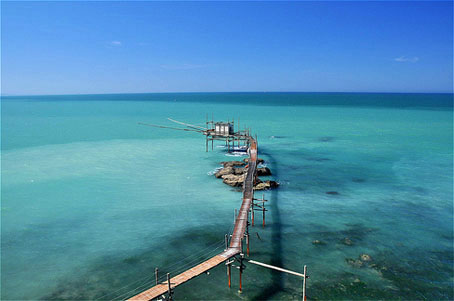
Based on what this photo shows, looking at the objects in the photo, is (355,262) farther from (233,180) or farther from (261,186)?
(233,180)

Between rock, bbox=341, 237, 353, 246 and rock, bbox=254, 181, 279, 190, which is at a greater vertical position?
rock, bbox=254, 181, 279, 190

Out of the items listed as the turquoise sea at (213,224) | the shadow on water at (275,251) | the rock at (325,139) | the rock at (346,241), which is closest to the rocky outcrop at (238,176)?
the turquoise sea at (213,224)

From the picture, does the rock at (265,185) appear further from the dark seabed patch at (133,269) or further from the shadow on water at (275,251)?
the dark seabed patch at (133,269)

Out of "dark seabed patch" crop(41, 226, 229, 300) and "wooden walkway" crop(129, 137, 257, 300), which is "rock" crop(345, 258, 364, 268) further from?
"dark seabed patch" crop(41, 226, 229, 300)

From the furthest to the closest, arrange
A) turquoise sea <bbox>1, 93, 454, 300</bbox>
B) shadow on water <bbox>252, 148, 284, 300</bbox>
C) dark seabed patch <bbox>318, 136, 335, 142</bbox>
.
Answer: dark seabed patch <bbox>318, 136, 335, 142</bbox> < turquoise sea <bbox>1, 93, 454, 300</bbox> < shadow on water <bbox>252, 148, 284, 300</bbox>

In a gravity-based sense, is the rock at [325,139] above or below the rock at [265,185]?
above

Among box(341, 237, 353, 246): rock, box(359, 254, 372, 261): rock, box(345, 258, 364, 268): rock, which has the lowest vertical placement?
box(345, 258, 364, 268): rock

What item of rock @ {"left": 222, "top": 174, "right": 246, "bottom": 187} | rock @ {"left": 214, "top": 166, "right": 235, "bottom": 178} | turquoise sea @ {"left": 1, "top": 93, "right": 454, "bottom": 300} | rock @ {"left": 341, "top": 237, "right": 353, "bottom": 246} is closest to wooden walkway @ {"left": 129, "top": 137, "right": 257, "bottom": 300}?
turquoise sea @ {"left": 1, "top": 93, "right": 454, "bottom": 300}

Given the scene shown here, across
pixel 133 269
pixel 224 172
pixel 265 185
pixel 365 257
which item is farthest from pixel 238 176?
pixel 133 269

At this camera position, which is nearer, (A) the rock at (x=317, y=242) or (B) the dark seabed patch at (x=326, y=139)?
(A) the rock at (x=317, y=242)
